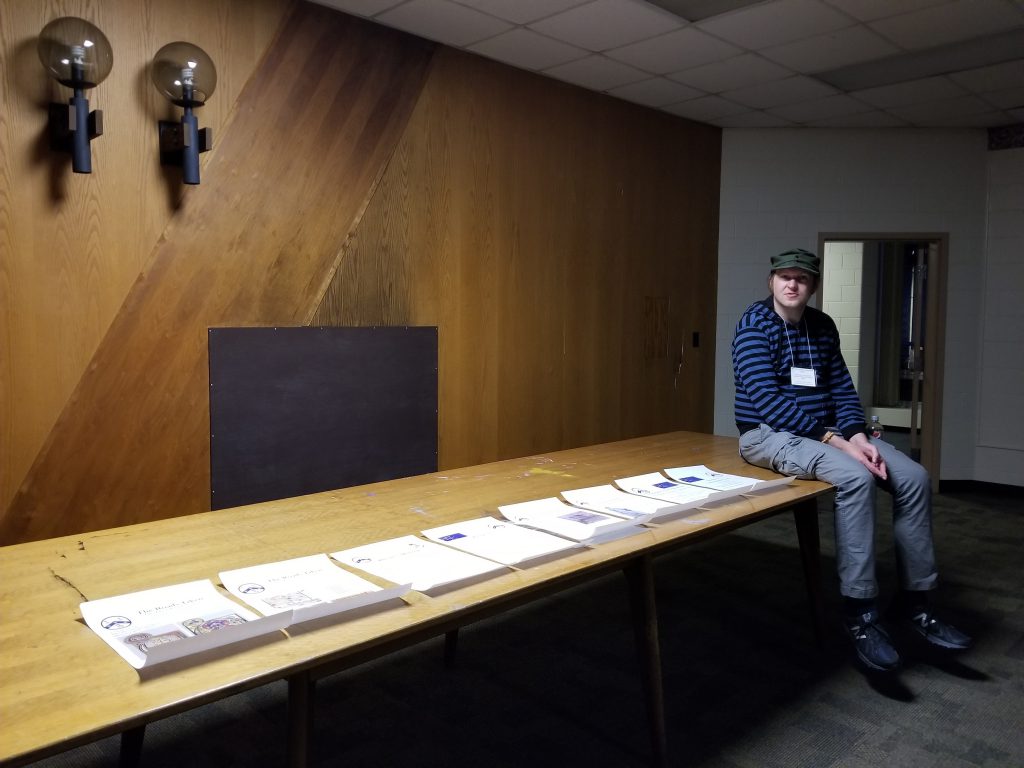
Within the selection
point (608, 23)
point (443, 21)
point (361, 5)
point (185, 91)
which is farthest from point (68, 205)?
point (608, 23)

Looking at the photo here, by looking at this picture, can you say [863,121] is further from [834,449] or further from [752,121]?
[834,449]

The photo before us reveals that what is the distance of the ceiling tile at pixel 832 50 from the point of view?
3797 mm

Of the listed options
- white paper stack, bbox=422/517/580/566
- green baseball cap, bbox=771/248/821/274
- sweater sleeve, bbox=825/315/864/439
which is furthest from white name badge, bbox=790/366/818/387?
white paper stack, bbox=422/517/580/566

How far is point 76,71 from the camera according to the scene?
2574mm

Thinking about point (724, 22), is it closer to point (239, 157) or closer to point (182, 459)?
point (239, 157)

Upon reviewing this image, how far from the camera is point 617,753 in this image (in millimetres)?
2021

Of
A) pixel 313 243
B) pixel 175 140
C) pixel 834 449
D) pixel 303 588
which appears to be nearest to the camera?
pixel 303 588

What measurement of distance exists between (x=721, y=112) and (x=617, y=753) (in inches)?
176

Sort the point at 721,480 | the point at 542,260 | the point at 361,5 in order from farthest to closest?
the point at 542,260, the point at 361,5, the point at 721,480

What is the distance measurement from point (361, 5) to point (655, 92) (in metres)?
2.11

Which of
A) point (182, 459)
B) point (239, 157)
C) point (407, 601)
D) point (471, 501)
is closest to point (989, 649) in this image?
point (471, 501)

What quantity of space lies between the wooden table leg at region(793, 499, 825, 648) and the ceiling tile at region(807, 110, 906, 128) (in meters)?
3.58

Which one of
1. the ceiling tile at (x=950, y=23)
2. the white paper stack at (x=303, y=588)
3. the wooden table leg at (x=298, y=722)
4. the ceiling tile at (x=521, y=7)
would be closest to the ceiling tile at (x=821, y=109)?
the ceiling tile at (x=950, y=23)

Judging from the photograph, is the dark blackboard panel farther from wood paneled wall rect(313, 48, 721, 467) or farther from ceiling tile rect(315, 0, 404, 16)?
ceiling tile rect(315, 0, 404, 16)
